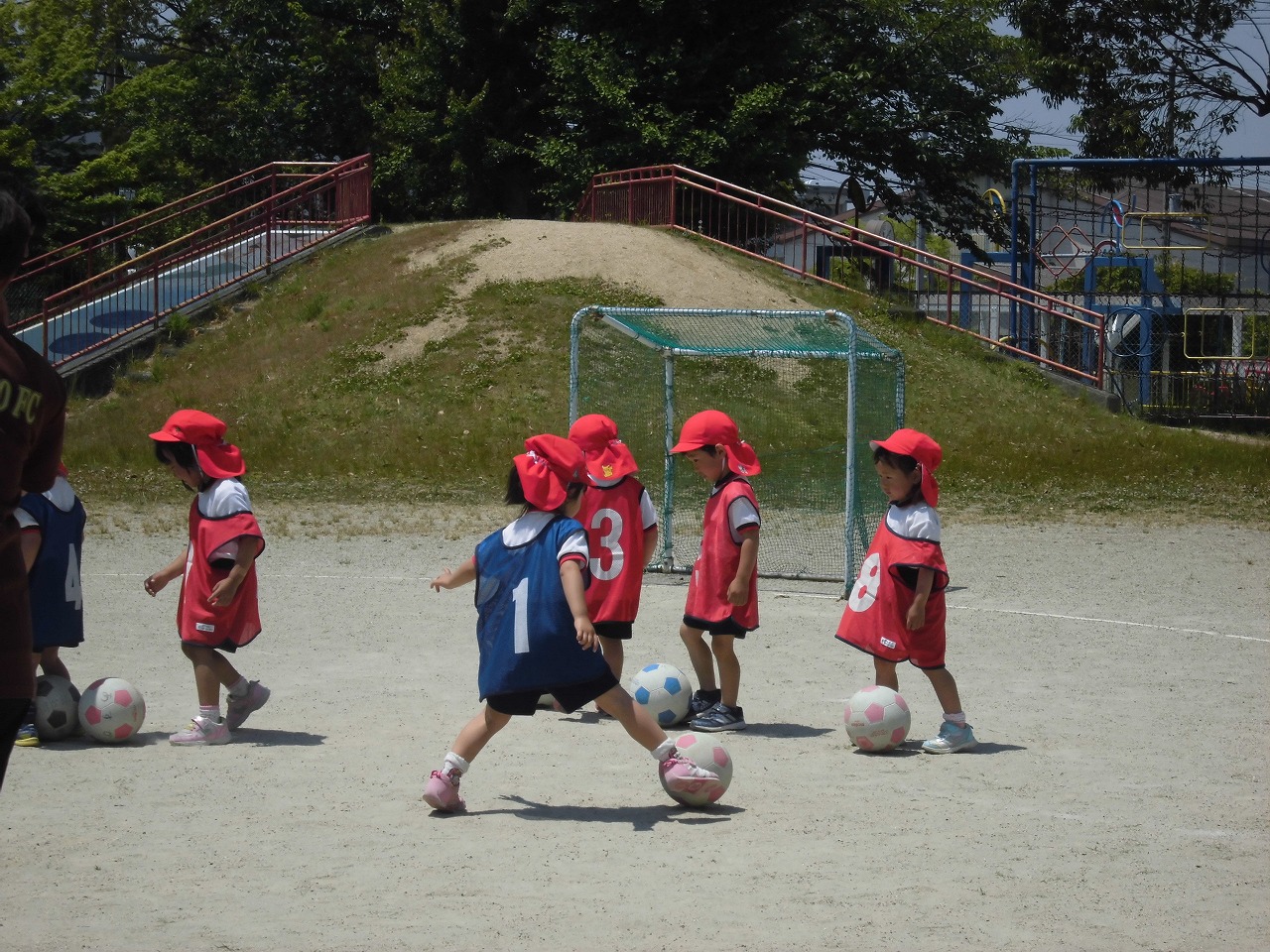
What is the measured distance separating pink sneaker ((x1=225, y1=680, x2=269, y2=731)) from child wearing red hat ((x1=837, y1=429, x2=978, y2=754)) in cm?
275

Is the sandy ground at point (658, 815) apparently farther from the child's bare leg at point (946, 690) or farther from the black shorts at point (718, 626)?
the black shorts at point (718, 626)

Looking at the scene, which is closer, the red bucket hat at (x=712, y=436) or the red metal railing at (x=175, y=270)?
the red bucket hat at (x=712, y=436)

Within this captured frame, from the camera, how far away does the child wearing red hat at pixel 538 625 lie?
18.7 feet

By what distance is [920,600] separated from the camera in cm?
682

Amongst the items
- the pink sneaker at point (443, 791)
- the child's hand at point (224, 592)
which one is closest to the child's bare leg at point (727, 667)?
the pink sneaker at point (443, 791)

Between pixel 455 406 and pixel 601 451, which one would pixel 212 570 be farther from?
pixel 455 406

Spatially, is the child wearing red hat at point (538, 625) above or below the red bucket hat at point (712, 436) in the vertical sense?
below

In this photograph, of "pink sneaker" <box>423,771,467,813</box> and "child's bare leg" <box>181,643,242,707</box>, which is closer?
"pink sneaker" <box>423,771,467,813</box>

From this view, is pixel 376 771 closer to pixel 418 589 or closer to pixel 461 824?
pixel 461 824

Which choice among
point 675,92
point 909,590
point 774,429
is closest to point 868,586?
point 909,590

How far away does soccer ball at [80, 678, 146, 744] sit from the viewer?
271 inches

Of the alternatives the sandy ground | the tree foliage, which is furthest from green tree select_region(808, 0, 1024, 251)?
the sandy ground

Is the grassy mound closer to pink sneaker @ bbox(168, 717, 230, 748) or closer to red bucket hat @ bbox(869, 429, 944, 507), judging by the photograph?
red bucket hat @ bbox(869, 429, 944, 507)

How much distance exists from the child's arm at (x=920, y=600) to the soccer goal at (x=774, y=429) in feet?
16.4
